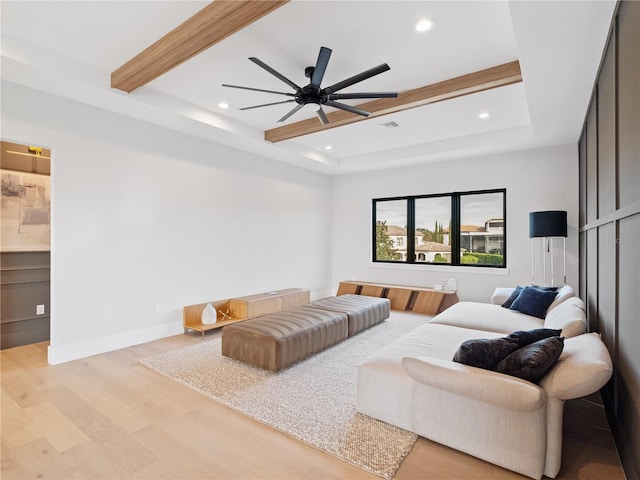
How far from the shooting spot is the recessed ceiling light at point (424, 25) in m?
2.54

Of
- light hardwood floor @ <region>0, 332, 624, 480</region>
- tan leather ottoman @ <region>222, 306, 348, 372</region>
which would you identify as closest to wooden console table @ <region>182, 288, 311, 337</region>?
tan leather ottoman @ <region>222, 306, 348, 372</region>

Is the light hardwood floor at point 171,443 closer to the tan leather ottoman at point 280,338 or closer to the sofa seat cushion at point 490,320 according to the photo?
the tan leather ottoman at point 280,338

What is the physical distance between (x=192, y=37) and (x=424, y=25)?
180 cm

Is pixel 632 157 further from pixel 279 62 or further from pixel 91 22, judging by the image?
pixel 91 22

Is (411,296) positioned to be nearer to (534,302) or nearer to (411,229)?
(411,229)

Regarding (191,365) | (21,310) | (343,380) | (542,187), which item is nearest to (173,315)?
(191,365)

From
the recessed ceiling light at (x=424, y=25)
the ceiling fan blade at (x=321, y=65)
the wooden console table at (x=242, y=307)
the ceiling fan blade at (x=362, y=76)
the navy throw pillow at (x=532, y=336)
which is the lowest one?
the wooden console table at (x=242, y=307)

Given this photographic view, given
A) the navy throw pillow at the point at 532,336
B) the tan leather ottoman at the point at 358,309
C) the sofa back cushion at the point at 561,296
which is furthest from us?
the tan leather ottoman at the point at 358,309

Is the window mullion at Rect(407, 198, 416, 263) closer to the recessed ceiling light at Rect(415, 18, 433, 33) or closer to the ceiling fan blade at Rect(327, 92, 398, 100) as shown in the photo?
the ceiling fan blade at Rect(327, 92, 398, 100)

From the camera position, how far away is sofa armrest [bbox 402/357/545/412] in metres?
1.67

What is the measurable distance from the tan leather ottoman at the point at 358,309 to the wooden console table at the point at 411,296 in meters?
1.07

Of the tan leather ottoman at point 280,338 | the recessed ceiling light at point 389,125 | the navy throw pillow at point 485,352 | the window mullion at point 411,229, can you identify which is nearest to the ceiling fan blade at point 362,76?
the recessed ceiling light at point 389,125

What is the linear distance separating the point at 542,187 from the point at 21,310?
7.43 metres

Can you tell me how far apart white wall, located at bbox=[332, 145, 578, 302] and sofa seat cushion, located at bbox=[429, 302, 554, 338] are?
6.29 ft
